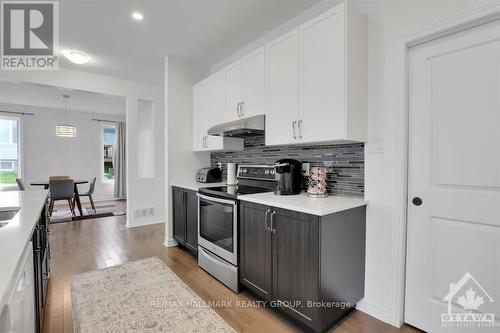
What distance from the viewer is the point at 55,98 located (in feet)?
18.1

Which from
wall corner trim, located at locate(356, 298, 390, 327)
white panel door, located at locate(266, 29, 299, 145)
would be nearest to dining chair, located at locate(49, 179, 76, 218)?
white panel door, located at locate(266, 29, 299, 145)

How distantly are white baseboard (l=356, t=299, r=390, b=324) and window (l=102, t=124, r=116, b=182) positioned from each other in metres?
7.57

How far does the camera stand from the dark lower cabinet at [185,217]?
2.90 m

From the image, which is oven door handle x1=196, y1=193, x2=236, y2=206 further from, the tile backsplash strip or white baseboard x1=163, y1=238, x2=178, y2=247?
white baseboard x1=163, y1=238, x2=178, y2=247

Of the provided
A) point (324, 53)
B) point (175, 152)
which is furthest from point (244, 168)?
point (324, 53)

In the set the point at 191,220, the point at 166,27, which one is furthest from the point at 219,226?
the point at 166,27

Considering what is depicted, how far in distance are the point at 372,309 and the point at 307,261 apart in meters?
0.77

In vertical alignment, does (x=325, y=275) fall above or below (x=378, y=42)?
below

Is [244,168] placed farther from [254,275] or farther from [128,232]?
[128,232]

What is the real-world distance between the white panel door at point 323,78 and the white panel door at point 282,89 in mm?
72

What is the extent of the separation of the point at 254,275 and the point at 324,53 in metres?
1.81

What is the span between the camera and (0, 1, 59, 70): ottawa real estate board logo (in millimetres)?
2281

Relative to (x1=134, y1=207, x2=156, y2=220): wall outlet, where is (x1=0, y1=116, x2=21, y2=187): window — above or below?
above

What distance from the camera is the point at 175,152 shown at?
3.45m
